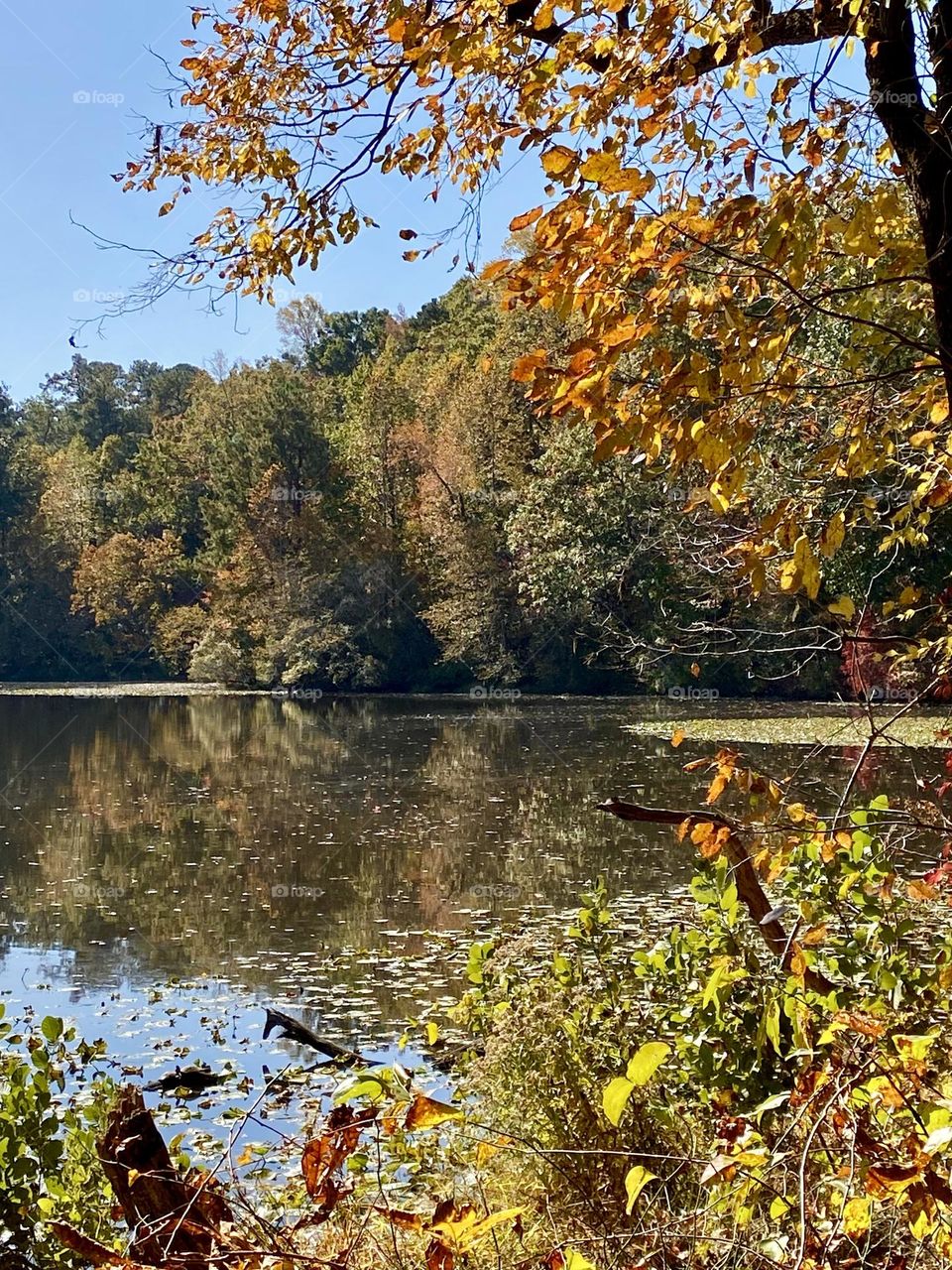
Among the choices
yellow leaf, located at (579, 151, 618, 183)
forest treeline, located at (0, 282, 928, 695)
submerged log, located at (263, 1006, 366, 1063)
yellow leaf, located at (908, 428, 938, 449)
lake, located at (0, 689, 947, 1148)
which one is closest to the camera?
yellow leaf, located at (579, 151, 618, 183)

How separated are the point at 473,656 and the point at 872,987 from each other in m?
28.7

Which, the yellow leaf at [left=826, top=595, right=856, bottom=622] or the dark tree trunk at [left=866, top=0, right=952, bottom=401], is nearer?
the dark tree trunk at [left=866, top=0, right=952, bottom=401]

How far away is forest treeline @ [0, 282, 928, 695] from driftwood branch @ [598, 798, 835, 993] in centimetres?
1670

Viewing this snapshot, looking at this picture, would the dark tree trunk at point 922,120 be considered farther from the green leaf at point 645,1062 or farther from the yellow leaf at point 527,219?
the green leaf at point 645,1062

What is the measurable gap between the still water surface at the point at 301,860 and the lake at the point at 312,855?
0.03m

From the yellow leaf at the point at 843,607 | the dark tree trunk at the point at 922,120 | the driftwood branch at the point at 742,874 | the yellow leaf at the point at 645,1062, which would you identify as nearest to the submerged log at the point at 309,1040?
the driftwood branch at the point at 742,874

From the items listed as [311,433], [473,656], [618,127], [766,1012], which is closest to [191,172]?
[618,127]

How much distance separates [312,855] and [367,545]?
25.9 m

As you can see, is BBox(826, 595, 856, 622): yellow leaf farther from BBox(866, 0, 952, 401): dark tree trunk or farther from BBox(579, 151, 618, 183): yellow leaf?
BBox(579, 151, 618, 183): yellow leaf

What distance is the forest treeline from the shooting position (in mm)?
28016

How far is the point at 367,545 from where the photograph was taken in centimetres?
3669

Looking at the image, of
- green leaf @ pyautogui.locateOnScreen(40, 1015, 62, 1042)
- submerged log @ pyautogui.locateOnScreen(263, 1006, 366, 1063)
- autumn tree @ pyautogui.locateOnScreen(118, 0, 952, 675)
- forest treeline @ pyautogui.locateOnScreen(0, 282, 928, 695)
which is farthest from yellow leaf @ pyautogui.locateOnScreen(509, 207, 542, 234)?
forest treeline @ pyautogui.locateOnScreen(0, 282, 928, 695)

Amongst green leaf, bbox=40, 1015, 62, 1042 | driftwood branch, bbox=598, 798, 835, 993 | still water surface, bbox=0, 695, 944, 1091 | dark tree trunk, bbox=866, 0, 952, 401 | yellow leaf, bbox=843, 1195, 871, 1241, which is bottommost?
still water surface, bbox=0, 695, 944, 1091

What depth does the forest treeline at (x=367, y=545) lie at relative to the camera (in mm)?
28016
